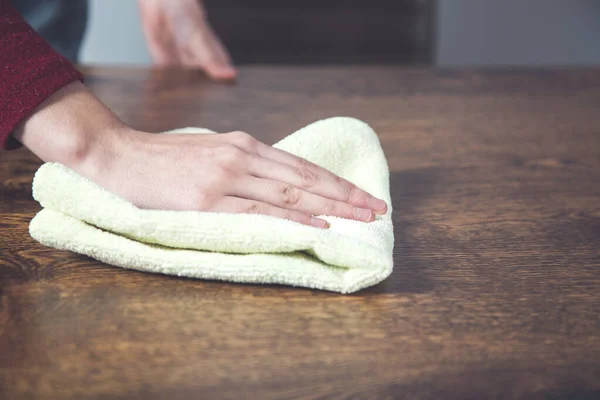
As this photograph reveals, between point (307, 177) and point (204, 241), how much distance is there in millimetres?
139

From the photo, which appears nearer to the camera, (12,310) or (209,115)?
(12,310)

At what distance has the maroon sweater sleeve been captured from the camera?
→ 0.63 m

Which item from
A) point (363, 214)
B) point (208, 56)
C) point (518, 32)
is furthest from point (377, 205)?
point (518, 32)

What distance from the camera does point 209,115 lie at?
94 cm

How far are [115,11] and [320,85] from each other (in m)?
1.31

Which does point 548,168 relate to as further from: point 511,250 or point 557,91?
point 557,91

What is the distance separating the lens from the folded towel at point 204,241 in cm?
51

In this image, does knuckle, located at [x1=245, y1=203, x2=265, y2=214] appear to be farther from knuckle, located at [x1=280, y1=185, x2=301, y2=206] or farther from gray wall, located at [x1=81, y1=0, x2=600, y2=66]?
gray wall, located at [x1=81, y1=0, x2=600, y2=66]

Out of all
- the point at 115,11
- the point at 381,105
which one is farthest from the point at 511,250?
the point at 115,11

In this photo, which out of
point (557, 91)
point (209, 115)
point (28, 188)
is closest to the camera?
point (28, 188)

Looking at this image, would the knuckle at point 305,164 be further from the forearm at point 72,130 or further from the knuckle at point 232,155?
the forearm at point 72,130

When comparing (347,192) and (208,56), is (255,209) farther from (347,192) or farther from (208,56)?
(208,56)

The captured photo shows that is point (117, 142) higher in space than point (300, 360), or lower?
higher

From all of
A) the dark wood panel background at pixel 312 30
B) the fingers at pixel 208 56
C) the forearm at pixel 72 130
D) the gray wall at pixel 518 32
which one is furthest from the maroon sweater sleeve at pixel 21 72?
the gray wall at pixel 518 32
